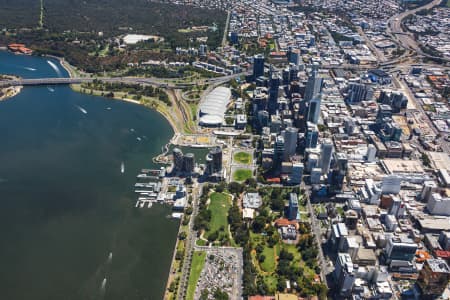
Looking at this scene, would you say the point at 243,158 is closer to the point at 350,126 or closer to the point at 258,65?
the point at 350,126

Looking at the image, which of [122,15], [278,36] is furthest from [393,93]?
[122,15]

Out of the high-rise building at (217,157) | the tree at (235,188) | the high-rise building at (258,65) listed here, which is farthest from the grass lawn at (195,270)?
the high-rise building at (258,65)

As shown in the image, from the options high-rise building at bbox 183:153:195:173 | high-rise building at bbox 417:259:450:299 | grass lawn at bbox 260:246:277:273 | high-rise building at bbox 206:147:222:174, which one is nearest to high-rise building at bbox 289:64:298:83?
high-rise building at bbox 206:147:222:174

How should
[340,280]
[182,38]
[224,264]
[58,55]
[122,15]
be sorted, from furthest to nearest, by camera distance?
1. [122,15]
2. [182,38]
3. [58,55]
4. [224,264]
5. [340,280]

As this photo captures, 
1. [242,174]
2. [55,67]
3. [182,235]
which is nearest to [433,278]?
[182,235]

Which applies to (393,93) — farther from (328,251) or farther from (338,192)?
(328,251)

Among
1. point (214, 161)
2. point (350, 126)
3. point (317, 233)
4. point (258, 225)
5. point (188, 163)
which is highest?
point (350, 126)
